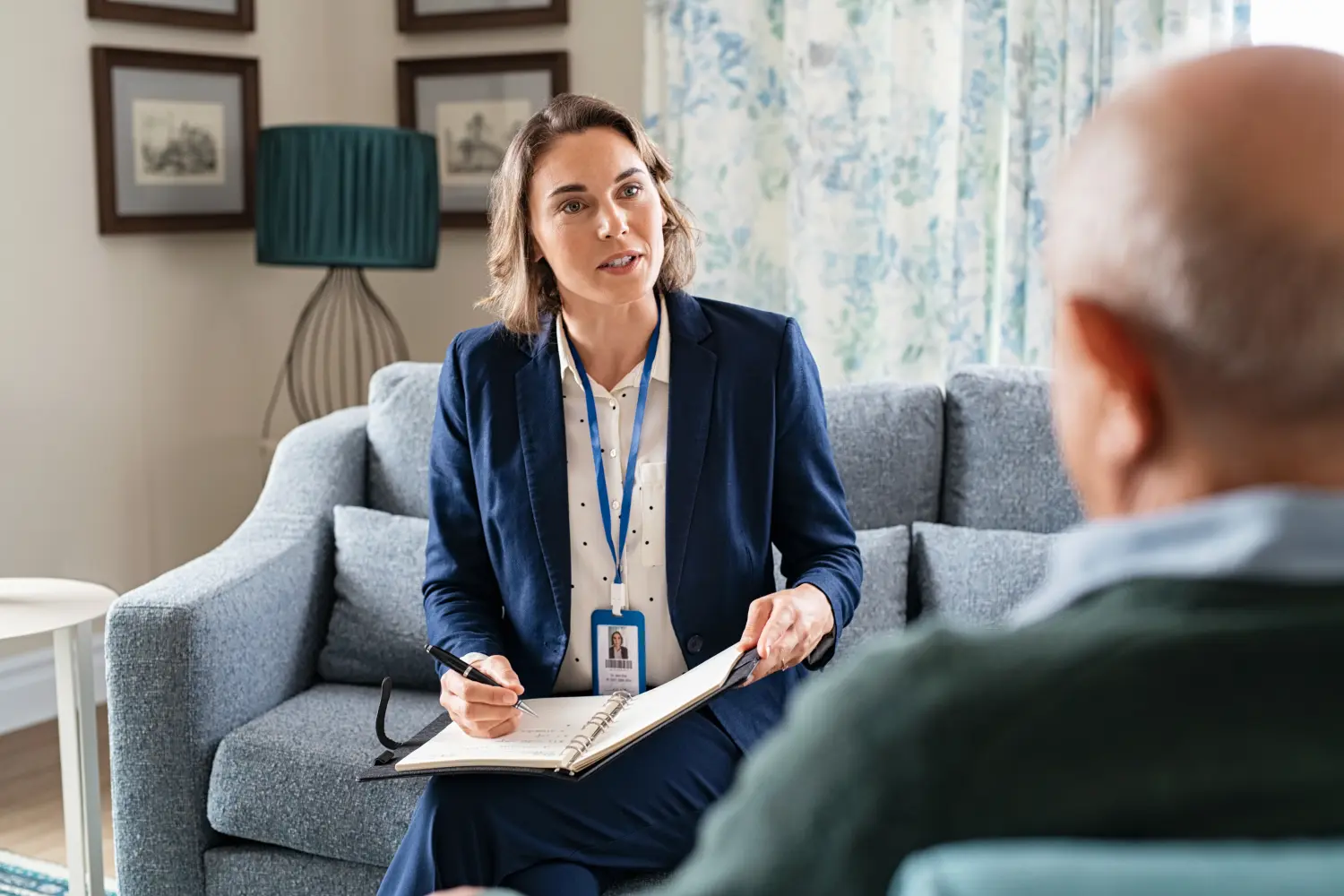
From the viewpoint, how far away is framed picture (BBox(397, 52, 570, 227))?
3965mm

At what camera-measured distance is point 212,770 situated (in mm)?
2221

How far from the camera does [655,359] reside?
203 centimetres

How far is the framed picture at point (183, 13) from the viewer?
3584 mm

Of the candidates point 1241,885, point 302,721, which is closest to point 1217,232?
point 1241,885

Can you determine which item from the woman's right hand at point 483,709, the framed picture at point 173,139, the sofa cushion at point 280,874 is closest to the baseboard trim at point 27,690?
the framed picture at point 173,139

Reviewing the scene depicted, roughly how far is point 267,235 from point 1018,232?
182cm

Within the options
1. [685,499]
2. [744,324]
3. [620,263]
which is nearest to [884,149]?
[744,324]

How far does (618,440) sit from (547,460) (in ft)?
0.34

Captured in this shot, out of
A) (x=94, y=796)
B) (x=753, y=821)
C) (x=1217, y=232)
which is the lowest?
(x=94, y=796)

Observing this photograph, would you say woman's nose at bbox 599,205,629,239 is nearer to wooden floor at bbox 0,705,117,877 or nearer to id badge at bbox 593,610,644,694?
id badge at bbox 593,610,644,694

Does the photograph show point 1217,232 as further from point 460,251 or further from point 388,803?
point 460,251

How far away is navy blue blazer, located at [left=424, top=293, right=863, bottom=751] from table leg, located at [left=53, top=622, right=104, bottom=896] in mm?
645

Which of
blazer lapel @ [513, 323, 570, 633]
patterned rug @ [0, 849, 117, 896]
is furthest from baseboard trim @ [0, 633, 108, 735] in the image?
blazer lapel @ [513, 323, 570, 633]

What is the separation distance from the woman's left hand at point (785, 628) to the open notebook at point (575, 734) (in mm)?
32
